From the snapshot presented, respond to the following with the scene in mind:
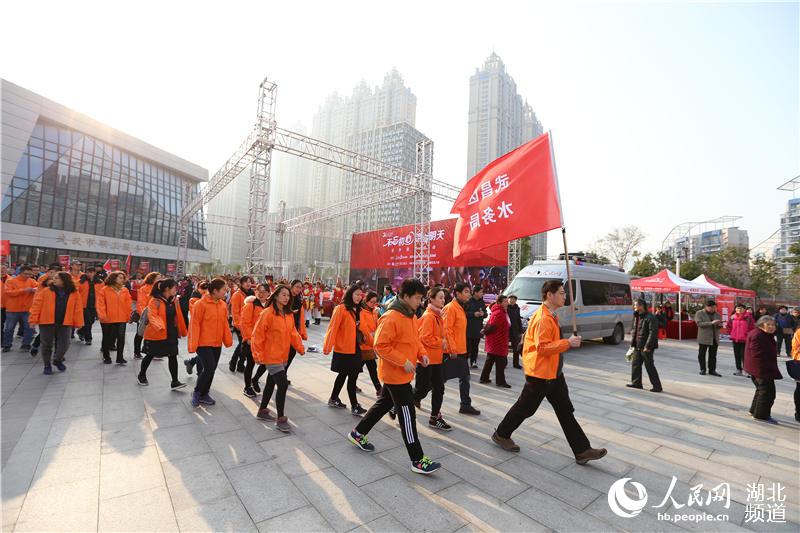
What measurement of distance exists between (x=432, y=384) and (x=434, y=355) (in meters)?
0.38

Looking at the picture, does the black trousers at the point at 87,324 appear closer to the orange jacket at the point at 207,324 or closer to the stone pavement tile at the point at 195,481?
the orange jacket at the point at 207,324

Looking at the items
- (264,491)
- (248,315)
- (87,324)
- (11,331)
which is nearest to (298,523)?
(264,491)

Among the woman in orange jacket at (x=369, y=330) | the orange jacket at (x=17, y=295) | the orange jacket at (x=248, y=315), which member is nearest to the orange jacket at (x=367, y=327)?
the woman in orange jacket at (x=369, y=330)

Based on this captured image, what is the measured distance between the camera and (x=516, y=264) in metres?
19.9

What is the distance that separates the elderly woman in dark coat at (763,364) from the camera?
4.71 meters

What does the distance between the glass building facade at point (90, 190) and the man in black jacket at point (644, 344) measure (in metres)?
39.6

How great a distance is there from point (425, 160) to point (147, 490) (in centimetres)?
1755

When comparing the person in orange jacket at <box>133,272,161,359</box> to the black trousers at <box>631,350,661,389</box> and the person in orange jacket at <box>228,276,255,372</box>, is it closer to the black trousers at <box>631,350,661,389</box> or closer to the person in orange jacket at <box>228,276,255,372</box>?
the person in orange jacket at <box>228,276,255,372</box>

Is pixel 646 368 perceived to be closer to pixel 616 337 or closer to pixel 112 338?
pixel 616 337

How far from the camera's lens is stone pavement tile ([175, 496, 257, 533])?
2.28 metres

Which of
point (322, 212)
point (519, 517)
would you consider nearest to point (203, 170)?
point (322, 212)

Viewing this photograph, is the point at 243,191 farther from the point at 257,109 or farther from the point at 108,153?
the point at 257,109

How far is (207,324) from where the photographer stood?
4605mm

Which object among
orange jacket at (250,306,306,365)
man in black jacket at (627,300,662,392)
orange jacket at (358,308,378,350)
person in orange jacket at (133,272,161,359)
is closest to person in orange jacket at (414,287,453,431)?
orange jacket at (358,308,378,350)
